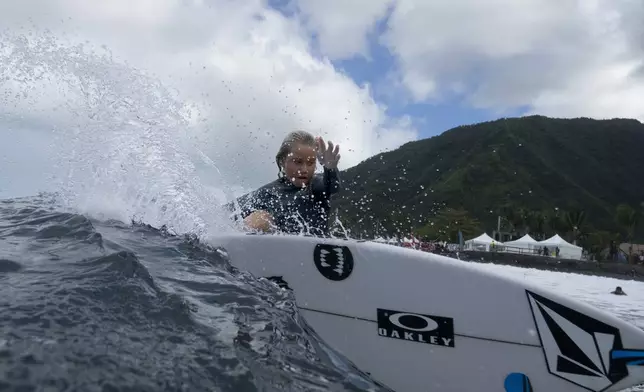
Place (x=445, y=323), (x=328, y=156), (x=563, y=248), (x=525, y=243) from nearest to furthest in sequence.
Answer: (x=445, y=323), (x=328, y=156), (x=563, y=248), (x=525, y=243)

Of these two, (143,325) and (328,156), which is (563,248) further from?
(143,325)

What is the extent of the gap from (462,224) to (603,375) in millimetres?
84932

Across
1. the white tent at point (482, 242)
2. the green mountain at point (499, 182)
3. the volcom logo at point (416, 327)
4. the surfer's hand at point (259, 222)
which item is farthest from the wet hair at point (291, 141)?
the green mountain at point (499, 182)

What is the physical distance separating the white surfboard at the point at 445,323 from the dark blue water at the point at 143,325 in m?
0.27

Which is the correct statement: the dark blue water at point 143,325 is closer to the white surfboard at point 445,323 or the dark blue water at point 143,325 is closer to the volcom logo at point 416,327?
the white surfboard at point 445,323

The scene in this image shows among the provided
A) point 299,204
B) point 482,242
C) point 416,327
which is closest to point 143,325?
point 416,327

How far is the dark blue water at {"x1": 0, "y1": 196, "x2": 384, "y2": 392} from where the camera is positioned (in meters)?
2.05

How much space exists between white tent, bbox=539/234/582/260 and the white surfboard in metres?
56.5

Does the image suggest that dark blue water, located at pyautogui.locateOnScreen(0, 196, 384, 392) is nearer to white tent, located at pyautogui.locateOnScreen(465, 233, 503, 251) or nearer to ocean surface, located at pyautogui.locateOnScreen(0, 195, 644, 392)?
ocean surface, located at pyautogui.locateOnScreen(0, 195, 644, 392)

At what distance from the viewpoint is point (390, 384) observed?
12.1ft

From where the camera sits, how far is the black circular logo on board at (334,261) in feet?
12.7

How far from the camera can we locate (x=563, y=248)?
2213 inches

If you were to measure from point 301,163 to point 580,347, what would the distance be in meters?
2.91

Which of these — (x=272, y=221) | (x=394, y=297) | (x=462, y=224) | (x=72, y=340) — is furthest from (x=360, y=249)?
(x=462, y=224)
